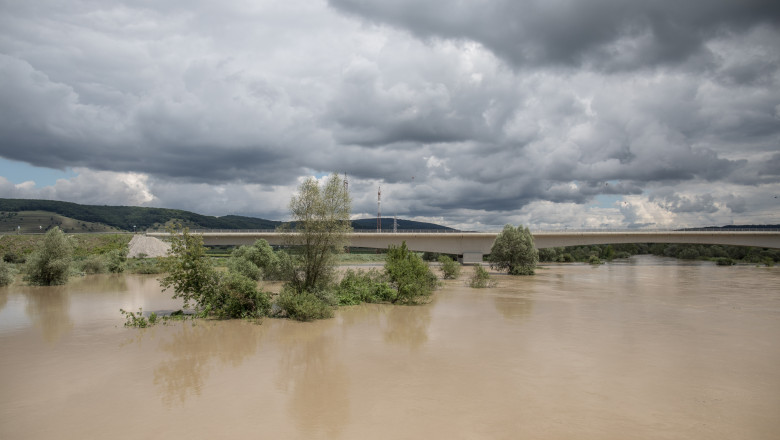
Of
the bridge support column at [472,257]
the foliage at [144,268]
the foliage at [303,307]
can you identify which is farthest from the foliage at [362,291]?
the bridge support column at [472,257]

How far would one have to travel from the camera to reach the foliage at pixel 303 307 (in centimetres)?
2325

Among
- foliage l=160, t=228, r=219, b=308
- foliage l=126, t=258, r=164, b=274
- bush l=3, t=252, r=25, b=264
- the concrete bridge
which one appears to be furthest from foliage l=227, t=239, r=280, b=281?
bush l=3, t=252, r=25, b=264

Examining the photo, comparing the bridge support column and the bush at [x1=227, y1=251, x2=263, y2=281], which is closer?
the bush at [x1=227, y1=251, x2=263, y2=281]

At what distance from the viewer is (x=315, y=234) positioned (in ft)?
86.2

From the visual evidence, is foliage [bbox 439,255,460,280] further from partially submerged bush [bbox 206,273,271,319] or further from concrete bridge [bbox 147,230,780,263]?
partially submerged bush [bbox 206,273,271,319]

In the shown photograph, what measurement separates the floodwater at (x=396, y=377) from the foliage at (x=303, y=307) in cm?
93

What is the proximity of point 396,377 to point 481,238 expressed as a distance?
6374 centimetres

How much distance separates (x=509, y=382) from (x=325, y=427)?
6.08m

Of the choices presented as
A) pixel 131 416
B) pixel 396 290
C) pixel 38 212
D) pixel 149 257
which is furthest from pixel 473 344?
pixel 38 212

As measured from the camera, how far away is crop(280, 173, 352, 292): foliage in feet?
86.4

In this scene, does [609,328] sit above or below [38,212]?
below

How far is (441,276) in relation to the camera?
2203 inches

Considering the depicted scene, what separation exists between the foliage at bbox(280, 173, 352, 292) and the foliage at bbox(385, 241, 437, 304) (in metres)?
6.04

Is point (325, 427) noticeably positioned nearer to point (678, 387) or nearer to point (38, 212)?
point (678, 387)
